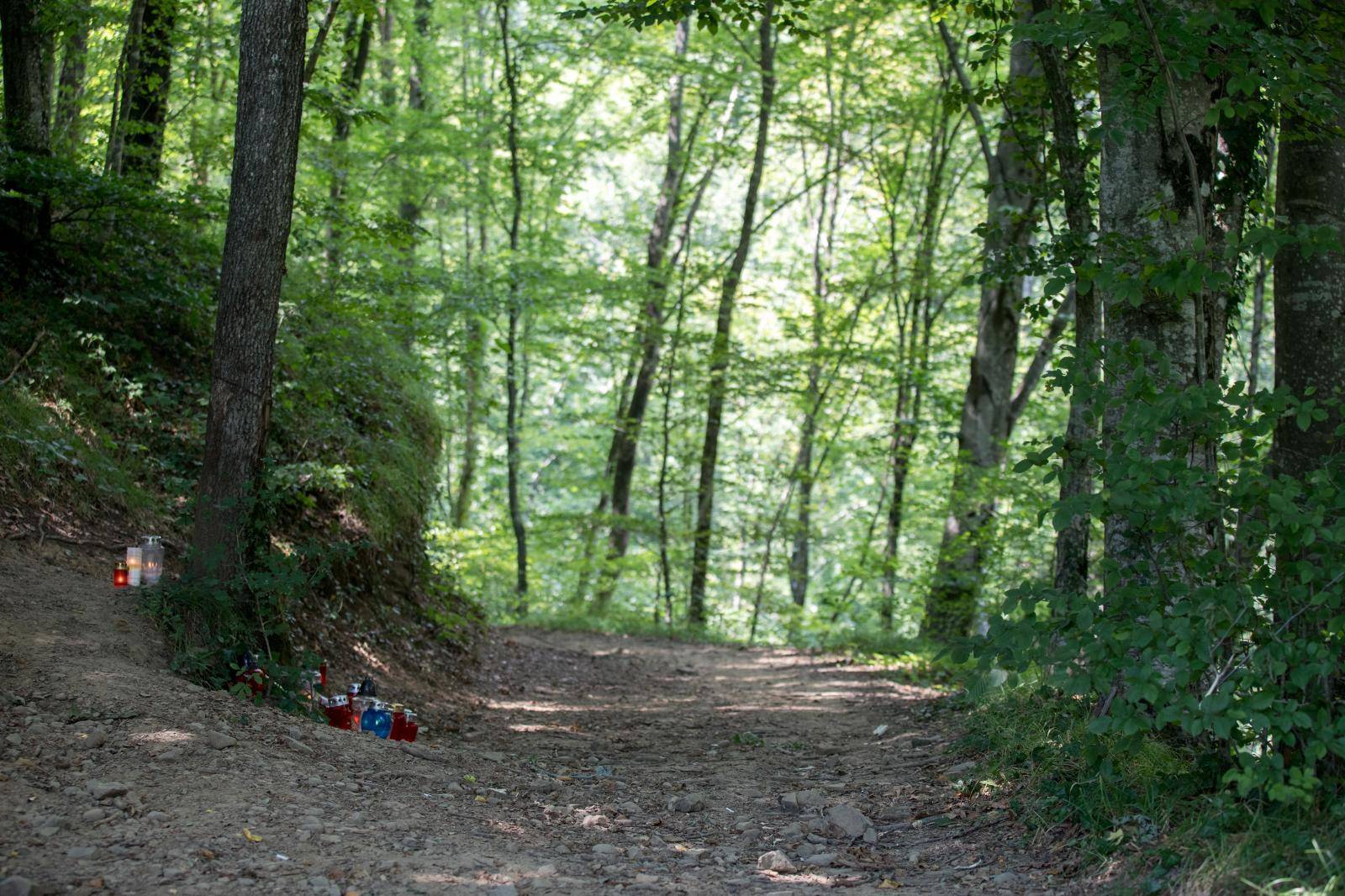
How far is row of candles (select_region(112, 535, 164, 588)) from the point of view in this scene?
5047 millimetres

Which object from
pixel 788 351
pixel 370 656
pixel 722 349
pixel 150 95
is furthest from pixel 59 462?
pixel 788 351

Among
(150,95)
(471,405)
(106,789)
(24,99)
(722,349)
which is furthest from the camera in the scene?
(471,405)

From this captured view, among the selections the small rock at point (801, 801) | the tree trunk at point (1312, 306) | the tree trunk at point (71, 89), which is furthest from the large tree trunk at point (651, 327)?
the tree trunk at point (1312, 306)

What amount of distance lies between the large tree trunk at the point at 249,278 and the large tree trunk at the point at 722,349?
30.5 ft

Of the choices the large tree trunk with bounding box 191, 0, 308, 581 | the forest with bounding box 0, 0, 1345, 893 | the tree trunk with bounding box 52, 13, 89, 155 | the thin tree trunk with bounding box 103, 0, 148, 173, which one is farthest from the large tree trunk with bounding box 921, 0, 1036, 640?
the tree trunk with bounding box 52, 13, 89, 155

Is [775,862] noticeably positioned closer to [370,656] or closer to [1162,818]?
[1162,818]

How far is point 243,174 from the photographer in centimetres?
496

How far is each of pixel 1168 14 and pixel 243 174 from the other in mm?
4295

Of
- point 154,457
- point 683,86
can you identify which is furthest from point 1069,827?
point 683,86

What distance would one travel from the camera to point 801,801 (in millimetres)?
4676

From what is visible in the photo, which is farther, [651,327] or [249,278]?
[651,327]

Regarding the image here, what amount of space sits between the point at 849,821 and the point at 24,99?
683 centimetres

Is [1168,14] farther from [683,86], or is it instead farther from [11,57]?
[683,86]

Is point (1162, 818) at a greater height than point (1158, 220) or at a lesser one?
lesser
